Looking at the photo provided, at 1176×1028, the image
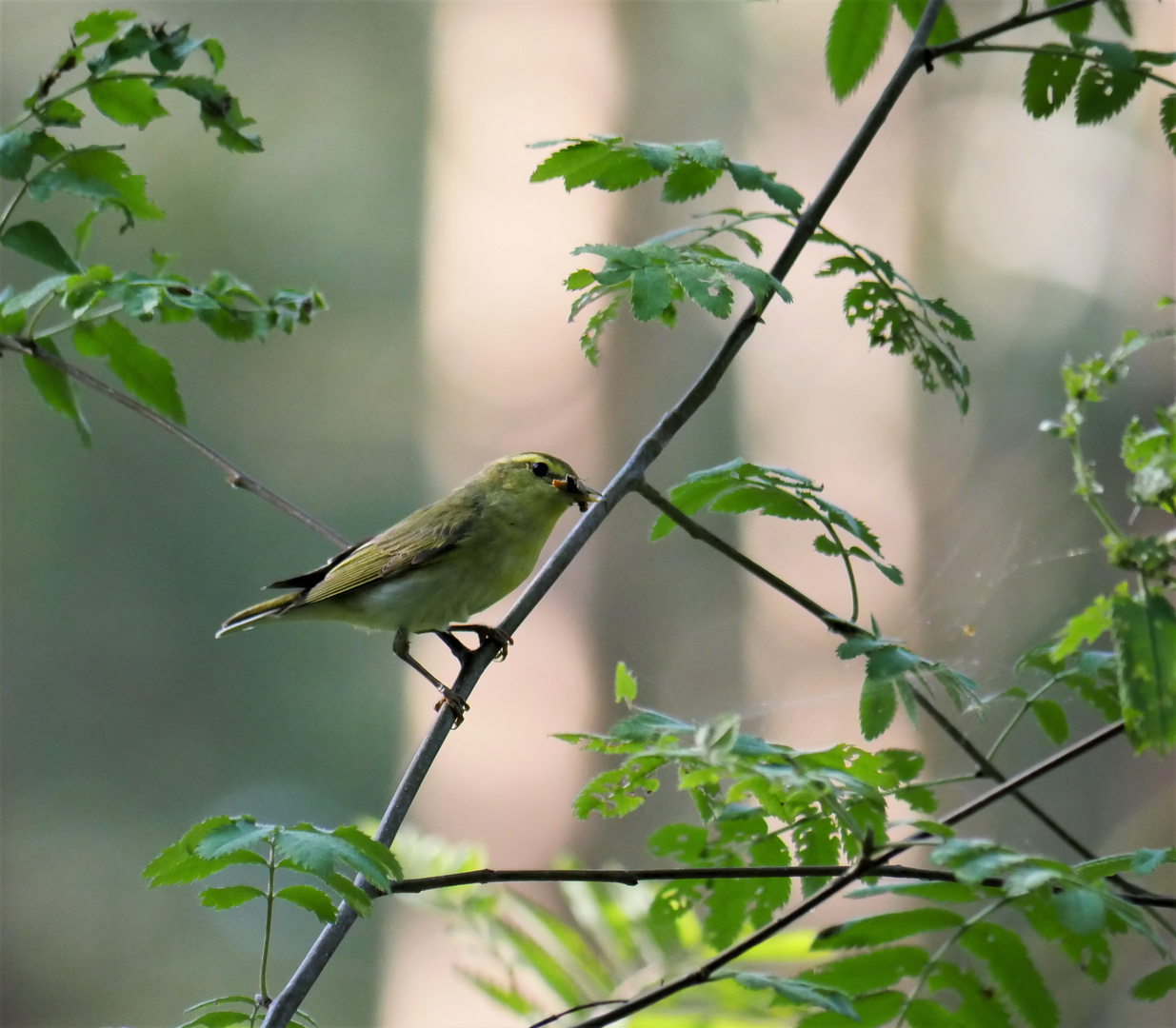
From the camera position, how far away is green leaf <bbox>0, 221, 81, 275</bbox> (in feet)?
3.09

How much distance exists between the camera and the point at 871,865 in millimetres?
667

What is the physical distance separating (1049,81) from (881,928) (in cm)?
76

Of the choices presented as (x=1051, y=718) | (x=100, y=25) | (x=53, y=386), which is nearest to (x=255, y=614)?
(x=53, y=386)

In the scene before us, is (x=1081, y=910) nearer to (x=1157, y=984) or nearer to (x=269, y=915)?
(x=1157, y=984)

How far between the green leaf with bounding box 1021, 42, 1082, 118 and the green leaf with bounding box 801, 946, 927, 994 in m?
0.75

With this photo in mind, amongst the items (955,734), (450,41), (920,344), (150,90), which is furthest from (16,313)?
(450,41)

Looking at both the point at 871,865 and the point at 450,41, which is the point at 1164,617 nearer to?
the point at 871,865

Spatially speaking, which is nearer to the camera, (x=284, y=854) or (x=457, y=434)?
(x=284, y=854)

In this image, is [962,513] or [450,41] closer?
[962,513]

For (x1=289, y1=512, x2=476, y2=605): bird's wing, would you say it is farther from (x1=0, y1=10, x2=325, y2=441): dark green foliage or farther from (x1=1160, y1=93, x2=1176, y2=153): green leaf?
(x1=1160, y1=93, x2=1176, y2=153): green leaf

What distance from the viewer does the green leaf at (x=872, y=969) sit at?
0.84 meters

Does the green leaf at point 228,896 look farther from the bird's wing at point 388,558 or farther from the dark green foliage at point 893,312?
the bird's wing at point 388,558

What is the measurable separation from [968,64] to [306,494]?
10.8 ft

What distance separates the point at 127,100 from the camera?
993 mm
